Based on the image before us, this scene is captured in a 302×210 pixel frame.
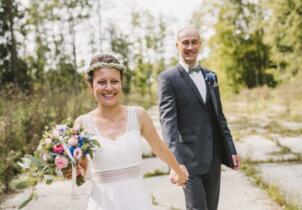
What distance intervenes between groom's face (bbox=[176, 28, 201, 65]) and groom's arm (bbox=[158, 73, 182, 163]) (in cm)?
24

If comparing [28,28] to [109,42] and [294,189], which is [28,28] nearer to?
A: [109,42]

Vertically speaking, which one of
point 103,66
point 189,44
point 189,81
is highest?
point 189,44

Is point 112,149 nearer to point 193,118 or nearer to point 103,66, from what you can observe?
point 103,66

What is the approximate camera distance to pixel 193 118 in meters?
3.80

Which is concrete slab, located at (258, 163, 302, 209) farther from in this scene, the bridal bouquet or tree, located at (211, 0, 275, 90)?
tree, located at (211, 0, 275, 90)

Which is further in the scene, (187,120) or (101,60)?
(187,120)

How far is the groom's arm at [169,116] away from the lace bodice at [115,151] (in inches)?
35.9

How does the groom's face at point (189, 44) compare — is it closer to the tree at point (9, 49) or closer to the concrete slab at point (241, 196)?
the concrete slab at point (241, 196)

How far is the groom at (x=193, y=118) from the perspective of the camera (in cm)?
376

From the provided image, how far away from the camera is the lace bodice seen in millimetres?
2732

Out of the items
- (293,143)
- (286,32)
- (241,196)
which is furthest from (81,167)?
(286,32)

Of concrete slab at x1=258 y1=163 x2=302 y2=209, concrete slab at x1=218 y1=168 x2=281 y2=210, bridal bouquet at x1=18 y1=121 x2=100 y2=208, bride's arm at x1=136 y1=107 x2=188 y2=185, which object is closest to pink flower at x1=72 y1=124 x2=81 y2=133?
bridal bouquet at x1=18 y1=121 x2=100 y2=208

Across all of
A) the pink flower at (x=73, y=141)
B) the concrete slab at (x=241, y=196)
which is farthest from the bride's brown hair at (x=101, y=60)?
the concrete slab at (x=241, y=196)

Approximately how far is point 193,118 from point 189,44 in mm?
575
